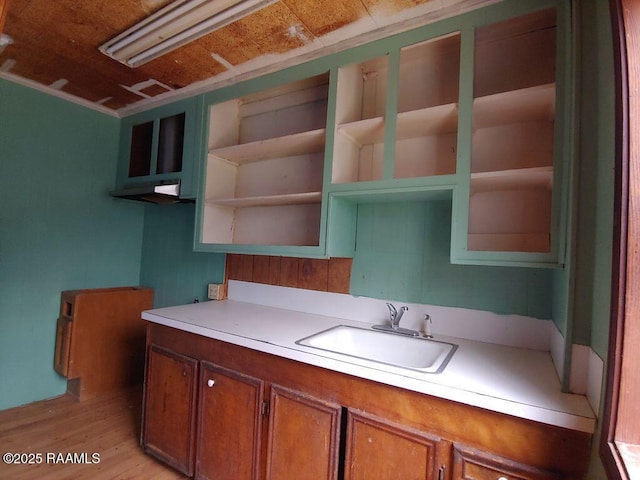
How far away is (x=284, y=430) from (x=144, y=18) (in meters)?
1.96

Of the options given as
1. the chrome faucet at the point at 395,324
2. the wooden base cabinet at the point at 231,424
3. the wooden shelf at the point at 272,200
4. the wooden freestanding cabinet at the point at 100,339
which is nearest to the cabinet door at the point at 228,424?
the wooden base cabinet at the point at 231,424

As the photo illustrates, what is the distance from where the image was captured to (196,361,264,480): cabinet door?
133cm

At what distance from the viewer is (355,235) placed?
5.87 ft

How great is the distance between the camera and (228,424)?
1.41 m

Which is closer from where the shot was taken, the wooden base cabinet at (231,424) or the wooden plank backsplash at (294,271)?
the wooden base cabinet at (231,424)

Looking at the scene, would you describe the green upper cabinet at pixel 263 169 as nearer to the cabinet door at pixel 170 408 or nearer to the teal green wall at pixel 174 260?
the teal green wall at pixel 174 260

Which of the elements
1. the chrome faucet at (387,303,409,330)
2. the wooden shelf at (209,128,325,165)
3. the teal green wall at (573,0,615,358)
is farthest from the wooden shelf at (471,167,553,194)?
the wooden shelf at (209,128,325,165)

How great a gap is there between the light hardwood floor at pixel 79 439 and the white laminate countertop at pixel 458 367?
80 centimetres

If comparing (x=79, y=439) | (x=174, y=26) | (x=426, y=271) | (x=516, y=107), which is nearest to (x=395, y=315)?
(x=426, y=271)

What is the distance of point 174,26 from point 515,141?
5.42ft

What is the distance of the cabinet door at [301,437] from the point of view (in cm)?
114

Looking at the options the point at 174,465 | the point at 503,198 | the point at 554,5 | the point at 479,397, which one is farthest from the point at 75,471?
the point at 554,5

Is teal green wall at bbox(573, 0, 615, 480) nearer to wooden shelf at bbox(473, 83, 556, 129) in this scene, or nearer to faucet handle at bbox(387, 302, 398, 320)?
wooden shelf at bbox(473, 83, 556, 129)

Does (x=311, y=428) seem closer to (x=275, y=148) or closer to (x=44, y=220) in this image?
(x=275, y=148)
